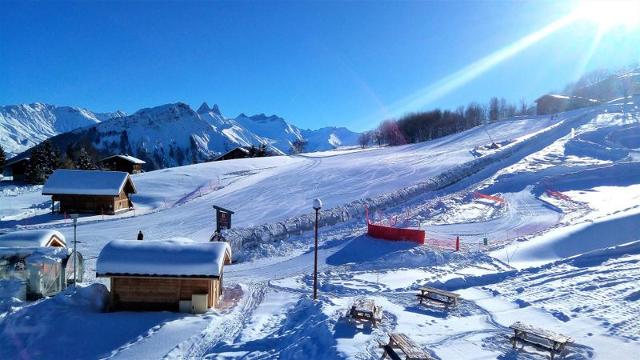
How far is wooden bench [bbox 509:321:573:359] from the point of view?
1119 cm

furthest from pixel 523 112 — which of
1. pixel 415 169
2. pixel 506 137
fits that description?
pixel 415 169

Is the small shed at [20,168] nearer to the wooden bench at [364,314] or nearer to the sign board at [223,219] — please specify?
the sign board at [223,219]

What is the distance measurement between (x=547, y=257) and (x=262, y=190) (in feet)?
97.6

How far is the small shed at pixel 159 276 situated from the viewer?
1684 cm

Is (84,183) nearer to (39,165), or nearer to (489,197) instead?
(39,165)

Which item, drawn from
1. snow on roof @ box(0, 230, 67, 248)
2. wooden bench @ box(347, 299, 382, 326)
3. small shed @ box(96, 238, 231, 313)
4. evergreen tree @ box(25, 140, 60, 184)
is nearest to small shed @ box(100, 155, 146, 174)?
evergreen tree @ box(25, 140, 60, 184)

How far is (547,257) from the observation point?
22.0 meters

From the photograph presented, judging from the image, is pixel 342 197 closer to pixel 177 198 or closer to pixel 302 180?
pixel 302 180

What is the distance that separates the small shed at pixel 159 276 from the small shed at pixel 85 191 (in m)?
25.2

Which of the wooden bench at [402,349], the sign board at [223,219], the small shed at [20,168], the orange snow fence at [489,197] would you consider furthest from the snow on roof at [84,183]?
the wooden bench at [402,349]

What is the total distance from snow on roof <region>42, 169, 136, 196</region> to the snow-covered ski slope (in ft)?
8.58

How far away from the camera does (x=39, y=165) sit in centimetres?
6219

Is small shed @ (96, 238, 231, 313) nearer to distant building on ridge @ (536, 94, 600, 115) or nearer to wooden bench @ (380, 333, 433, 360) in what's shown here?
wooden bench @ (380, 333, 433, 360)

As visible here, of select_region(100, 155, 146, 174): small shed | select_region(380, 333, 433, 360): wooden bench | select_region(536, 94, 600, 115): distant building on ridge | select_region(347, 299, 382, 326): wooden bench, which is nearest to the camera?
select_region(380, 333, 433, 360): wooden bench
